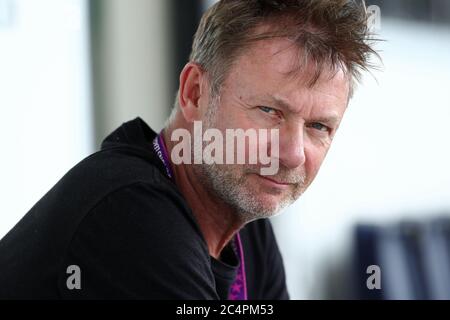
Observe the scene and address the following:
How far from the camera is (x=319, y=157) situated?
2.73 feet

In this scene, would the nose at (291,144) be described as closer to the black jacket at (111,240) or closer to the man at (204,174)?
the man at (204,174)

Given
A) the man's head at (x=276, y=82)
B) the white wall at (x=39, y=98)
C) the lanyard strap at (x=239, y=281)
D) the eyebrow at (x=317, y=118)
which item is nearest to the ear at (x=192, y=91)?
the man's head at (x=276, y=82)

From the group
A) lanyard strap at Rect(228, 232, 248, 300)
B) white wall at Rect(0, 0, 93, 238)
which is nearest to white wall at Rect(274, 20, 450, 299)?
white wall at Rect(0, 0, 93, 238)

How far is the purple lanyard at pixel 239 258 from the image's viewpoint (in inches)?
33.1

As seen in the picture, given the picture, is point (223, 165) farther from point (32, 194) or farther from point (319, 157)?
point (32, 194)

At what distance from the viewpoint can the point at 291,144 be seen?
0.78 metres

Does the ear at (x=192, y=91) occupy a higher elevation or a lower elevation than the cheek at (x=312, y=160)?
higher

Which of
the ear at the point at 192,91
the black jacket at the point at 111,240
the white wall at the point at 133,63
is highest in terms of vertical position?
the white wall at the point at 133,63

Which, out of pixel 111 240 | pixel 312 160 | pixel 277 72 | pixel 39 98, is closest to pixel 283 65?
pixel 277 72

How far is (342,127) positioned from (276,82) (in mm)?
1266

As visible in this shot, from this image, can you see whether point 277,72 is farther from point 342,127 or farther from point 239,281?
point 342,127

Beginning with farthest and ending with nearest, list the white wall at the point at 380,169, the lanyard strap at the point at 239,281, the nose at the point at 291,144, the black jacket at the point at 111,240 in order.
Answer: the white wall at the point at 380,169, the lanyard strap at the point at 239,281, the nose at the point at 291,144, the black jacket at the point at 111,240

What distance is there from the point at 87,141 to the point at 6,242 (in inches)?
47.6

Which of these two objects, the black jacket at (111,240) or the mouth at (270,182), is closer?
the black jacket at (111,240)
